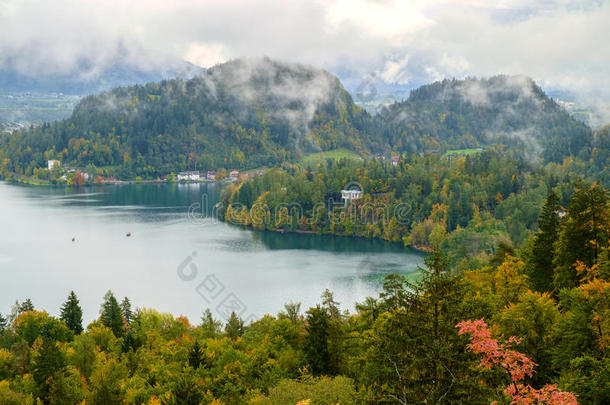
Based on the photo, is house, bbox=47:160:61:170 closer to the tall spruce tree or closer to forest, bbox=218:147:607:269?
forest, bbox=218:147:607:269

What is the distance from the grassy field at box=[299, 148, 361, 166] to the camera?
159850mm

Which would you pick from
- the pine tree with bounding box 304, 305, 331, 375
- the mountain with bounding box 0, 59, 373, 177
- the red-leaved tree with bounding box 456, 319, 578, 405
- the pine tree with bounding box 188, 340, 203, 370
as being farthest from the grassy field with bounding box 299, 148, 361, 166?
the red-leaved tree with bounding box 456, 319, 578, 405

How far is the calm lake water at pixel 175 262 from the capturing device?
137 ft

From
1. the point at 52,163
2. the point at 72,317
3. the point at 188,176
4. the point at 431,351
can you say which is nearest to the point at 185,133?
the point at 188,176

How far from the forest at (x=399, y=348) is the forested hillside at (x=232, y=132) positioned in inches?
5024

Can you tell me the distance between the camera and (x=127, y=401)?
17453mm

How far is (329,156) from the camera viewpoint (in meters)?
168

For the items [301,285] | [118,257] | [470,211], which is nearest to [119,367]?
[301,285]

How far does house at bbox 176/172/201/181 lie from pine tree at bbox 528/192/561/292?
129 metres

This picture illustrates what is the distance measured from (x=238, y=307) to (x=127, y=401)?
22.3 m

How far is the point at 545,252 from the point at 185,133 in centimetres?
16115

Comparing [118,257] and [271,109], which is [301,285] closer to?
[118,257]

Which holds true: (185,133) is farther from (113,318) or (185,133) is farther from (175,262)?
(113,318)

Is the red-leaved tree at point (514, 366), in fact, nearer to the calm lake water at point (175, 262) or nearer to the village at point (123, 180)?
the calm lake water at point (175, 262)
